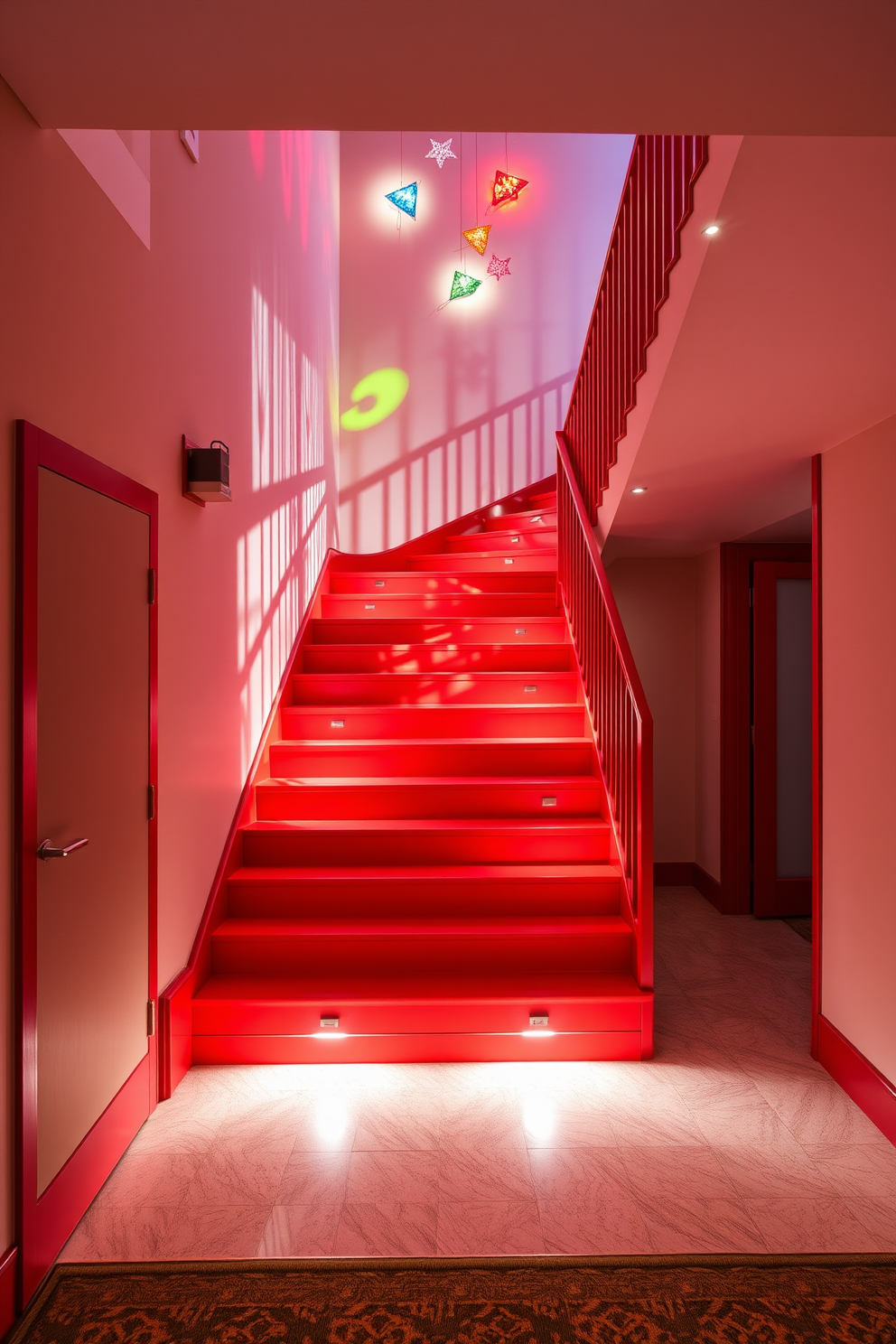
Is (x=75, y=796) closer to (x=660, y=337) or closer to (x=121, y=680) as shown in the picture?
(x=121, y=680)

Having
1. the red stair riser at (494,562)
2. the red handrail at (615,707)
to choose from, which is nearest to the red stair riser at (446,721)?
the red handrail at (615,707)

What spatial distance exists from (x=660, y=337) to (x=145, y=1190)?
2840 mm

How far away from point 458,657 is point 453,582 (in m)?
0.83

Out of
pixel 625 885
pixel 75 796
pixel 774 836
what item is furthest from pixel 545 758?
pixel 75 796

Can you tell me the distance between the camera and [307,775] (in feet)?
12.1

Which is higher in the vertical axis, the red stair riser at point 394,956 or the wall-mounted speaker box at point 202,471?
the wall-mounted speaker box at point 202,471

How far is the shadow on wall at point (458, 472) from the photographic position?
596 centimetres

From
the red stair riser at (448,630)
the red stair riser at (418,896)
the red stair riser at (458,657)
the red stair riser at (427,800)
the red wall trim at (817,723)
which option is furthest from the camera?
the red stair riser at (448,630)

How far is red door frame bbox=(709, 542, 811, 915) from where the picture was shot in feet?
15.2

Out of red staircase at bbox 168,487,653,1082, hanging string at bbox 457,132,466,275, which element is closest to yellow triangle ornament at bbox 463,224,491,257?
hanging string at bbox 457,132,466,275

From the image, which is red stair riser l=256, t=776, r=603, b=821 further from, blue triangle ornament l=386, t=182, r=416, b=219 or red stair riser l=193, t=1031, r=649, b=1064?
blue triangle ornament l=386, t=182, r=416, b=219

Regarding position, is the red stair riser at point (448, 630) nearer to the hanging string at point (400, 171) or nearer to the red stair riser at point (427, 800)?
the red stair riser at point (427, 800)

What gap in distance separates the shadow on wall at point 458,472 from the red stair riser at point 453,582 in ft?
2.65

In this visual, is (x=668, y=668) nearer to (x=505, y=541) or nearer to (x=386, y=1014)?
(x=505, y=541)
